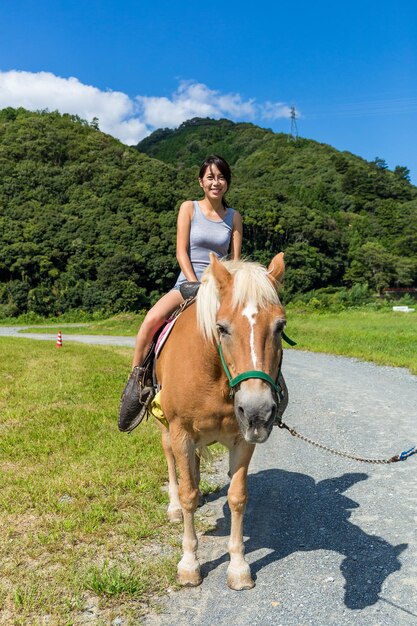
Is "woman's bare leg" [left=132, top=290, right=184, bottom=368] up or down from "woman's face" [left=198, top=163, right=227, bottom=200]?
down

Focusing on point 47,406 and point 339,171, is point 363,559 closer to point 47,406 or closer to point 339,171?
point 47,406

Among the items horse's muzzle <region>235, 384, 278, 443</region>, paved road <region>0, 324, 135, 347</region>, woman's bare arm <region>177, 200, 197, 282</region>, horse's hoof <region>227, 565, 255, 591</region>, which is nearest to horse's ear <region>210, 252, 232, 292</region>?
horse's muzzle <region>235, 384, 278, 443</region>

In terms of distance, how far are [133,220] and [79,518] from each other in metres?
56.2

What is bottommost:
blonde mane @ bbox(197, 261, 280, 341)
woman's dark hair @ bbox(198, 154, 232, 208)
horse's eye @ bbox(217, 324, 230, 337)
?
horse's eye @ bbox(217, 324, 230, 337)

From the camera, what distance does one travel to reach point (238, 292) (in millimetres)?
2676

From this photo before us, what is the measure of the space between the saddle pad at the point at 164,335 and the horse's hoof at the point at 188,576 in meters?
1.65

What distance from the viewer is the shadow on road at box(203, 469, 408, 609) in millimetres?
3285

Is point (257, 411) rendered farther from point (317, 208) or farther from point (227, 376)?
point (317, 208)

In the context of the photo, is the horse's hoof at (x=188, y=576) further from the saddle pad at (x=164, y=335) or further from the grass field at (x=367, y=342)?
the grass field at (x=367, y=342)

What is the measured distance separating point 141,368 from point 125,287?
45.5 m

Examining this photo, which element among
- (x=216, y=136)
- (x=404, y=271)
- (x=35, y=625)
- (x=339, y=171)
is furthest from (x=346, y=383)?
(x=216, y=136)

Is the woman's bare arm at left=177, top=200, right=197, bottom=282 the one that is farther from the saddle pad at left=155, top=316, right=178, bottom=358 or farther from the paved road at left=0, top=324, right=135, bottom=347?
the paved road at left=0, top=324, right=135, bottom=347

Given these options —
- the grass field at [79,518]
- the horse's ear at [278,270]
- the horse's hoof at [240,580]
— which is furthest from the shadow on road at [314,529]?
the horse's ear at [278,270]

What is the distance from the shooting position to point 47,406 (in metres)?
7.99
